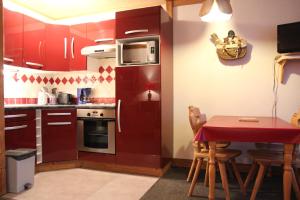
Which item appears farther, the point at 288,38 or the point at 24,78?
the point at 24,78

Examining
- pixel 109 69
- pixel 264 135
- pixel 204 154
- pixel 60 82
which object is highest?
pixel 109 69

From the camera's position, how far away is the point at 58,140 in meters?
2.88

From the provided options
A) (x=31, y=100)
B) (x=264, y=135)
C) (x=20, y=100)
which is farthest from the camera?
(x=31, y=100)

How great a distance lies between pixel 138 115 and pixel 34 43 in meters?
1.78

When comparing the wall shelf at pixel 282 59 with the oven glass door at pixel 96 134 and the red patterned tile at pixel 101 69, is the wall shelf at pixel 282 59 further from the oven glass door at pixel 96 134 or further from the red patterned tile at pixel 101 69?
the red patterned tile at pixel 101 69

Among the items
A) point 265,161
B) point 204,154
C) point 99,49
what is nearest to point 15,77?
point 99,49

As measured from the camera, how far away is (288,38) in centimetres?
241

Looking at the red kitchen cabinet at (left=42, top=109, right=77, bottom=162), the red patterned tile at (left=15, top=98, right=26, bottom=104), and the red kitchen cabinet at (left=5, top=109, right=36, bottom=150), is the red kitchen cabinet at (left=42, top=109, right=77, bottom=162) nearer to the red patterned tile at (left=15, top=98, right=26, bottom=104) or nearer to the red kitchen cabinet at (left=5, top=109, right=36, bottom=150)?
the red kitchen cabinet at (left=5, top=109, right=36, bottom=150)

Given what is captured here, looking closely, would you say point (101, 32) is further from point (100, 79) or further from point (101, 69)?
point (100, 79)

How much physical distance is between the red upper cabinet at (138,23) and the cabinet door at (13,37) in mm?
1270

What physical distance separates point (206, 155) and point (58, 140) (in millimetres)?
1893

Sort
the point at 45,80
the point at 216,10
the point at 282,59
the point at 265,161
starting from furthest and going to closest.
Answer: the point at 45,80, the point at 282,59, the point at 216,10, the point at 265,161

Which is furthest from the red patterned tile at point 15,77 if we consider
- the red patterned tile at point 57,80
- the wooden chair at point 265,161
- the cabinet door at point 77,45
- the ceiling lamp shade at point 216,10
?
the wooden chair at point 265,161

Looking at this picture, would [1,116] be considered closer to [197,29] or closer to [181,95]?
[181,95]
